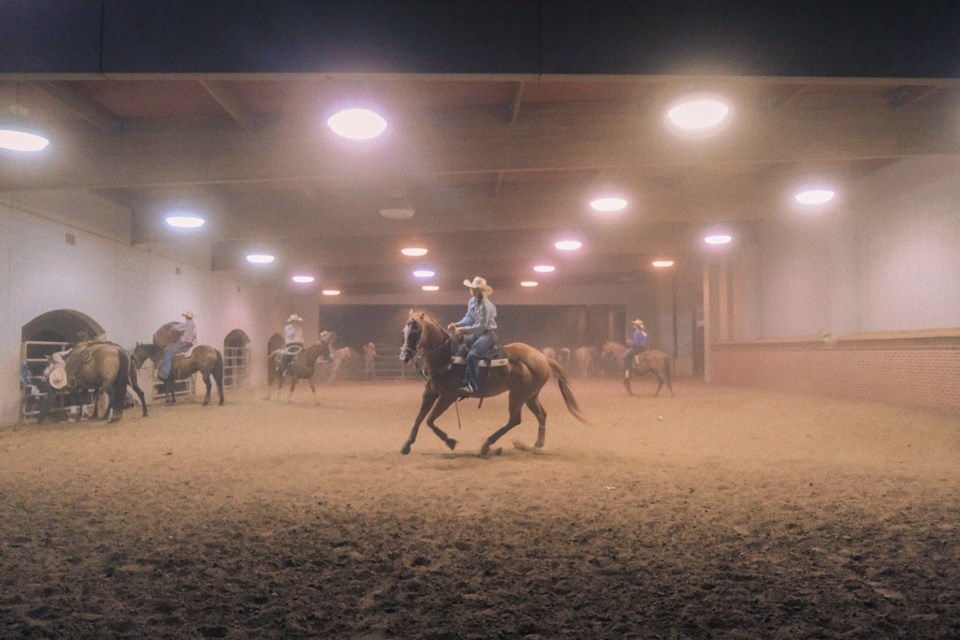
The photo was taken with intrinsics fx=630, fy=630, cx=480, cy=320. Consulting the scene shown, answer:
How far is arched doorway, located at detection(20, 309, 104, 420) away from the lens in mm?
11398

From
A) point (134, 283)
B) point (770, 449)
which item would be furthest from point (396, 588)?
point (134, 283)

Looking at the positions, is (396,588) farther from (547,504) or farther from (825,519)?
(825,519)

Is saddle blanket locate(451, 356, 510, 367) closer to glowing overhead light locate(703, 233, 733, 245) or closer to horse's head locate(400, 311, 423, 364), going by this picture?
horse's head locate(400, 311, 423, 364)

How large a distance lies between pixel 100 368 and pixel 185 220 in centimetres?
324

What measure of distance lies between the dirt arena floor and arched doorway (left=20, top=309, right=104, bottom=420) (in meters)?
3.15

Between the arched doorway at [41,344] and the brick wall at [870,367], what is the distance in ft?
50.5

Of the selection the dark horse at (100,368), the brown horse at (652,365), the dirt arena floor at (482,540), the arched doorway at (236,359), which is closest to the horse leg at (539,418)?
the dirt arena floor at (482,540)

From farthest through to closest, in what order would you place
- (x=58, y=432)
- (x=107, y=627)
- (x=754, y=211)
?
(x=754, y=211), (x=58, y=432), (x=107, y=627)

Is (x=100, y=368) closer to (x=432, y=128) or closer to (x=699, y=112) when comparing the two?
(x=432, y=128)

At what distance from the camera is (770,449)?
8.53 meters

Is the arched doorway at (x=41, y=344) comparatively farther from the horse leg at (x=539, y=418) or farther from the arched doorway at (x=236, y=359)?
the horse leg at (x=539, y=418)

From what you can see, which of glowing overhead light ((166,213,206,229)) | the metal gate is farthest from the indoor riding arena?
the metal gate

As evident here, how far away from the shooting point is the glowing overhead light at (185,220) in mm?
12383

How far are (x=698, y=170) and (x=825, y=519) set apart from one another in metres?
8.67
